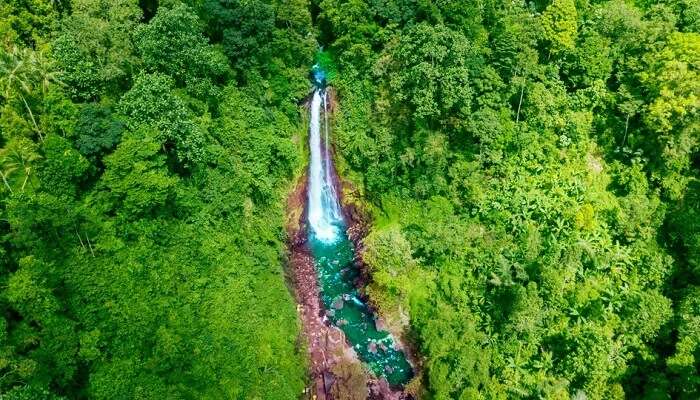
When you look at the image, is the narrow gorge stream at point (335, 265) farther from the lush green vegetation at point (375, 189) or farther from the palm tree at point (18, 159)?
the palm tree at point (18, 159)

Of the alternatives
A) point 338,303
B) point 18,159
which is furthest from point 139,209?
point 338,303

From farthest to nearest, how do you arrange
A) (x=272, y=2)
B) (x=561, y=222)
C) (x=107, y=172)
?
(x=272, y=2), (x=561, y=222), (x=107, y=172)

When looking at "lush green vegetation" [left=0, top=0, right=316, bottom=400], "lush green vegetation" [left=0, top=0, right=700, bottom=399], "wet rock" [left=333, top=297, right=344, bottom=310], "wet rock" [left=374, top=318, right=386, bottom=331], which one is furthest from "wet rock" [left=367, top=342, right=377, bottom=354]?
"lush green vegetation" [left=0, top=0, right=316, bottom=400]

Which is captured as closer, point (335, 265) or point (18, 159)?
point (18, 159)

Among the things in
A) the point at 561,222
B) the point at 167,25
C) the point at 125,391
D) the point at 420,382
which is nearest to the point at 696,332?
the point at 561,222

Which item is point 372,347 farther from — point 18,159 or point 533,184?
point 18,159

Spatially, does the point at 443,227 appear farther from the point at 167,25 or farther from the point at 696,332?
the point at 167,25

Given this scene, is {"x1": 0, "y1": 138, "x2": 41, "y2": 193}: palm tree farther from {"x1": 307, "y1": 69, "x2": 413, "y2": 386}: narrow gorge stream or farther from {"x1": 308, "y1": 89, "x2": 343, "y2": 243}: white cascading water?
{"x1": 308, "y1": 89, "x2": 343, "y2": 243}: white cascading water

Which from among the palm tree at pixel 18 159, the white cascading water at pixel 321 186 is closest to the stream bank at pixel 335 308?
the white cascading water at pixel 321 186
